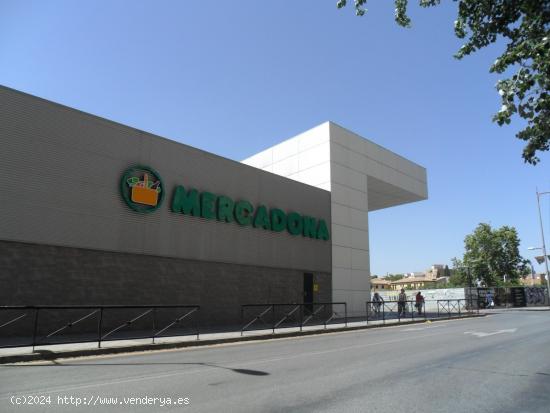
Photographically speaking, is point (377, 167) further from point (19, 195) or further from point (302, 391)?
point (302, 391)

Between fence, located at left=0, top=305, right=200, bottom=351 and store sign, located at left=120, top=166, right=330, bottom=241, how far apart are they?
425 cm

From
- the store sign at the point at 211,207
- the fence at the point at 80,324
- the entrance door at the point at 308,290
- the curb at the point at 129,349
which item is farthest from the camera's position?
the entrance door at the point at 308,290

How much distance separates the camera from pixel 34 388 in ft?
22.3

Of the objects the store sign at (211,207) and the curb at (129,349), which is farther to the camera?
the store sign at (211,207)

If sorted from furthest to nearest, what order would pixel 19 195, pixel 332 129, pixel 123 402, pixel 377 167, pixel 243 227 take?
pixel 377 167 < pixel 332 129 < pixel 243 227 < pixel 19 195 < pixel 123 402

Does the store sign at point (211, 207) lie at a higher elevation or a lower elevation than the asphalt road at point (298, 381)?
higher

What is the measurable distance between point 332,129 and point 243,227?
9.62 m

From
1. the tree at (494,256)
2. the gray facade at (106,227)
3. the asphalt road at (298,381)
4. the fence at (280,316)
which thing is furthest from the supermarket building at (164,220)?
the tree at (494,256)

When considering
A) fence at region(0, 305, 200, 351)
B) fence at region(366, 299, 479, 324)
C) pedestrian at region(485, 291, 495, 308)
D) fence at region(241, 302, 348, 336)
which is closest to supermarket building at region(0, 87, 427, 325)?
fence at region(0, 305, 200, 351)

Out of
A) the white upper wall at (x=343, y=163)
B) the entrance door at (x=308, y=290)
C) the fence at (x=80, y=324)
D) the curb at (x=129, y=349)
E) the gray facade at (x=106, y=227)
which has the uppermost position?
the white upper wall at (x=343, y=163)

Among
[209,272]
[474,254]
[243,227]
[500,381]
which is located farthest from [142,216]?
[474,254]

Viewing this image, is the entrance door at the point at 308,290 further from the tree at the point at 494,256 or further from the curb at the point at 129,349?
the tree at the point at 494,256

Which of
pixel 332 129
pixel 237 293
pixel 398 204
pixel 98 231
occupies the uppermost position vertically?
pixel 332 129

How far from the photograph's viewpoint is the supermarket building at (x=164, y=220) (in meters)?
14.3
